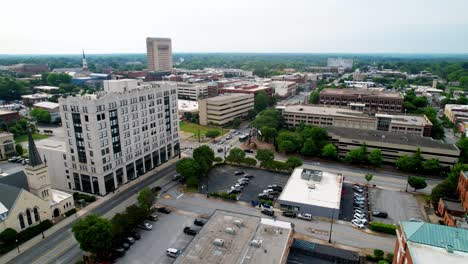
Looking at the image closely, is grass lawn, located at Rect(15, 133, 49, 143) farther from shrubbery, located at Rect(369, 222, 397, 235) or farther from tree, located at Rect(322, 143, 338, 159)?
shrubbery, located at Rect(369, 222, 397, 235)

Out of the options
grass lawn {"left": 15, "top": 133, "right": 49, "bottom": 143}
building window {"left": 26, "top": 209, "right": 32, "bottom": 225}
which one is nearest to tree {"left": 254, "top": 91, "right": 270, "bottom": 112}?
grass lawn {"left": 15, "top": 133, "right": 49, "bottom": 143}

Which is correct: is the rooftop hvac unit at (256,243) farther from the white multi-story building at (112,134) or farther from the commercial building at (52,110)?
the commercial building at (52,110)

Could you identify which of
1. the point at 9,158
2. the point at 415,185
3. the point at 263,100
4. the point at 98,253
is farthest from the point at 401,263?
the point at 263,100

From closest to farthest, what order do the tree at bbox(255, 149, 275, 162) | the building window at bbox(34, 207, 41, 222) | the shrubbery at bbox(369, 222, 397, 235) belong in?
the shrubbery at bbox(369, 222, 397, 235) → the building window at bbox(34, 207, 41, 222) → the tree at bbox(255, 149, 275, 162)

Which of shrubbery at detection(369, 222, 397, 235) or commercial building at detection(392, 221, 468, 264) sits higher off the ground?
commercial building at detection(392, 221, 468, 264)

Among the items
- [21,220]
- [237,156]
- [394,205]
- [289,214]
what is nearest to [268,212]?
[289,214]
